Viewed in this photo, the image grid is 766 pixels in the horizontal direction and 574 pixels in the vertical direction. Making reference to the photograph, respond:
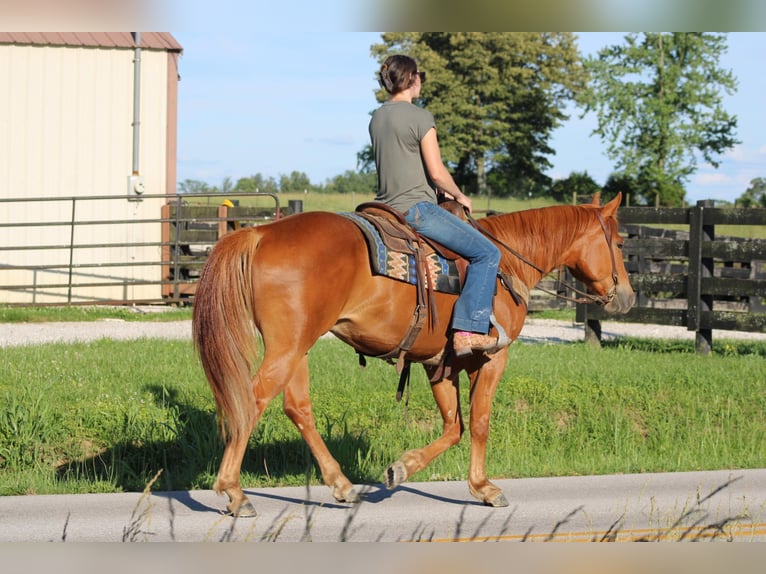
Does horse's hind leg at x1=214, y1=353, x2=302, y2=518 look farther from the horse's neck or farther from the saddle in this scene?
the horse's neck

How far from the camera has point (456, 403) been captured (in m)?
7.71

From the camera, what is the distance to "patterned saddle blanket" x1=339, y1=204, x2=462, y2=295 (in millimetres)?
6824

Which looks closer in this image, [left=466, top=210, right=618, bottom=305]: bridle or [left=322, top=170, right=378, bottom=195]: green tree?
[left=466, top=210, right=618, bottom=305]: bridle

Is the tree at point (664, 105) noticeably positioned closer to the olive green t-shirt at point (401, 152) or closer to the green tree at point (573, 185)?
the green tree at point (573, 185)

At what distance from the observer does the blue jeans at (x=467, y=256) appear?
7168mm

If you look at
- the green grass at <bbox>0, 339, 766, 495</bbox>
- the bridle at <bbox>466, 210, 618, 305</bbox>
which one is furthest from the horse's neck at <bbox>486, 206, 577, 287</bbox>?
the green grass at <bbox>0, 339, 766, 495</bbox>

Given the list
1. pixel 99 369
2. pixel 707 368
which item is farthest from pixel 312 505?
pixel 707 368

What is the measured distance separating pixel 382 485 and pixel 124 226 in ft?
52.7

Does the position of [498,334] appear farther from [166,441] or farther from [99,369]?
[99,369]

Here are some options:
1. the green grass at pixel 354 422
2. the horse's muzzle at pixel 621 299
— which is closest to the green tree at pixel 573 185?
the green grass at pixel 354 422

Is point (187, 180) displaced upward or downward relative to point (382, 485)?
upward

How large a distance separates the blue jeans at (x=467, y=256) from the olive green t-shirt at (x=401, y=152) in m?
0.12

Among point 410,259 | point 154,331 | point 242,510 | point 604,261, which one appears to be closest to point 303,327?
point 410,259

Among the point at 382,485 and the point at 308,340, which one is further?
the point at 382,485
